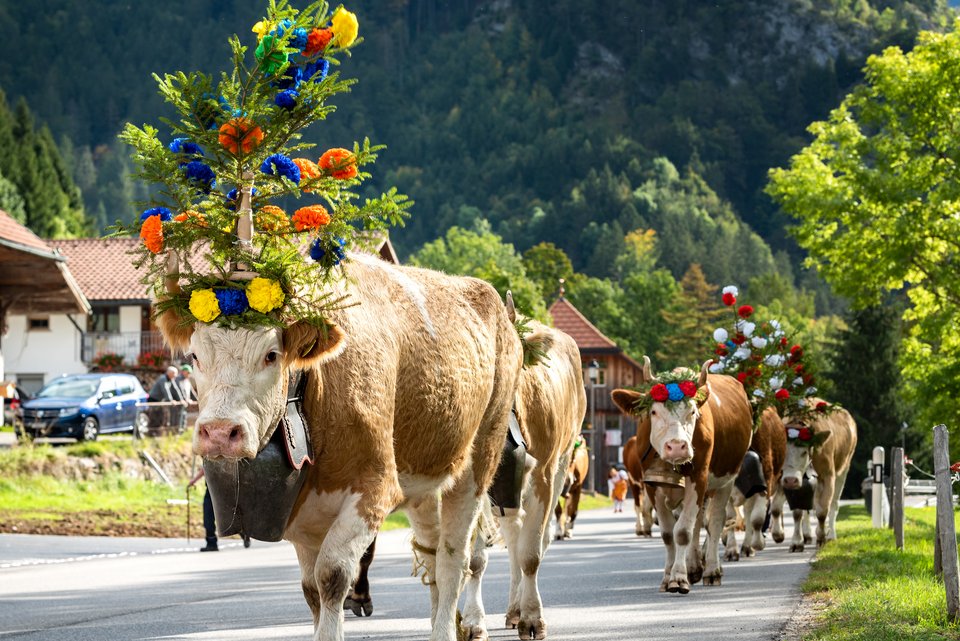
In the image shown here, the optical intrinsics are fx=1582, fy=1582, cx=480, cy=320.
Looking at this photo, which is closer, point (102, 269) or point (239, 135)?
point (239, 135)

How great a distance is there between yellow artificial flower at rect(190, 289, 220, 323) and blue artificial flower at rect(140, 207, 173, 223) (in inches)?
21.8

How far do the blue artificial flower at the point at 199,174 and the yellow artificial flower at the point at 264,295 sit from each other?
2.18 feet

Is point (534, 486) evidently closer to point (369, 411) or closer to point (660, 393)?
point (660, 393)

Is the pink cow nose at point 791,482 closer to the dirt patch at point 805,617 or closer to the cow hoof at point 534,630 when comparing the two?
the dirt patch at point 805,617

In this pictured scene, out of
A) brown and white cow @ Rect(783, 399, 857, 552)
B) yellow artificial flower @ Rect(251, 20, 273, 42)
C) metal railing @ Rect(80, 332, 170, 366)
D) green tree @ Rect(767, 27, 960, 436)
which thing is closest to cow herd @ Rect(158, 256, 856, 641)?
yellow artificial flower @ Rect(251, 20, 273, 42)

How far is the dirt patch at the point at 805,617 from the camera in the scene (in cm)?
1054

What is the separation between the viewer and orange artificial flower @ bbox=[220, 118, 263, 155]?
748cm

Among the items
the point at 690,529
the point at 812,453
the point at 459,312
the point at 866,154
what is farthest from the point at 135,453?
the point at 459,312

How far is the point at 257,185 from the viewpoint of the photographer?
7551mm

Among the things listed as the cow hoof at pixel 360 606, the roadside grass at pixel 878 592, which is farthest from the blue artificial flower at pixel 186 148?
the cow hoof at pixel 360 606

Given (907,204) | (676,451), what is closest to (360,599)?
(676,451)

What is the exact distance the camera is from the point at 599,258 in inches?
7810

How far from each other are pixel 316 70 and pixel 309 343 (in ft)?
4.88

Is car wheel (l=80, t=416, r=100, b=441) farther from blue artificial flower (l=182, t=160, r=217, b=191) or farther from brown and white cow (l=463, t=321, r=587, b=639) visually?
blue artificial flower (l=182, t=160, r=217, b=191)
